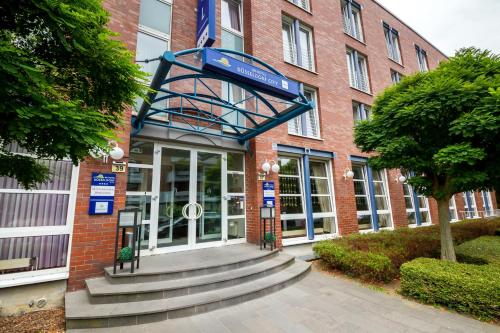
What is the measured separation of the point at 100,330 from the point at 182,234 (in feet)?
8.99

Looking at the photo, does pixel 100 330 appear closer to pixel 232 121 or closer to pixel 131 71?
pixel 131 71

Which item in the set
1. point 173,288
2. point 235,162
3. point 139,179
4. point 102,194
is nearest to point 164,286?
point 173,288

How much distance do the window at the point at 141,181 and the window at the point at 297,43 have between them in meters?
5.82

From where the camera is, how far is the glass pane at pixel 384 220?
9.34 metres

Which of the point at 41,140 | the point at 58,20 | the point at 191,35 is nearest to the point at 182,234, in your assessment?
the point at 41,140

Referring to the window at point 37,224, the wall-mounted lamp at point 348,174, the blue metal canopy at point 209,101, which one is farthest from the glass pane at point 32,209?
the wall-mounted lamp at point 348,174

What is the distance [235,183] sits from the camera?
264 inches

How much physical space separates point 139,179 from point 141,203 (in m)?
0.55

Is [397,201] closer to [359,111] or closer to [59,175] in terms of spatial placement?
[359,111]

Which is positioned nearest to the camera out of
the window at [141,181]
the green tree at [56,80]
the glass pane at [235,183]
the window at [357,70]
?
the green tree at [56,80]

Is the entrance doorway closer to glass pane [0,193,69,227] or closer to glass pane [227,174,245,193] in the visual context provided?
glass pane [227,174,245,193]

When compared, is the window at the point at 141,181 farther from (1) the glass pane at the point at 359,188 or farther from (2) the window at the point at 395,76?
(2) the window at the point at 395,76

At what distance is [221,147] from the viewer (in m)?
6.39

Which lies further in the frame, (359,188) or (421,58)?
(421,58)
